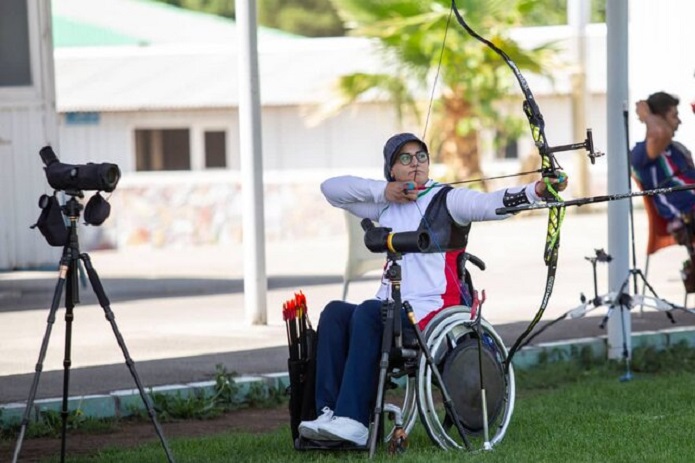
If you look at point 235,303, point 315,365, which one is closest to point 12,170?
point 235,303

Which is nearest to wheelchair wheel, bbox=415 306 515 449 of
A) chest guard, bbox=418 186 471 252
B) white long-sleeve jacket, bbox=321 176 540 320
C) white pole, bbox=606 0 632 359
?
white long-sleeve jacket, bbox=321 176 540 320

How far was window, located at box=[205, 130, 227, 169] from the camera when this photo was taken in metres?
31.0

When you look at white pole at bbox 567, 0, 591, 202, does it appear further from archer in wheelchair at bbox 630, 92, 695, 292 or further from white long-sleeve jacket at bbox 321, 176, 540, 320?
white long-sleeve jacket at bbox 321, 176, 540, 320

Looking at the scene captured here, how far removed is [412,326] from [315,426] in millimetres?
635

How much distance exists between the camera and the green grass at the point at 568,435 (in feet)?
22.3

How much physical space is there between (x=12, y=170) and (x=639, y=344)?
7317 mm

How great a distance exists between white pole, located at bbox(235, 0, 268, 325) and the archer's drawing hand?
14.3ft

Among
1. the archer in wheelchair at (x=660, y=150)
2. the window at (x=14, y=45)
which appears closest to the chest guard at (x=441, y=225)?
the archer in wheelchair at (x=660, y=150)

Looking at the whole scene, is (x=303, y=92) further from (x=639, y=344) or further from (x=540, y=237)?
(x=639, y=344)

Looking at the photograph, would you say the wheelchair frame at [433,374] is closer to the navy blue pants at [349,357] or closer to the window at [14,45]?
the navy blue pants at [349,357]

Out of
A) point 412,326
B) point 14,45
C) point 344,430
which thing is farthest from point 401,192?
point 14,45

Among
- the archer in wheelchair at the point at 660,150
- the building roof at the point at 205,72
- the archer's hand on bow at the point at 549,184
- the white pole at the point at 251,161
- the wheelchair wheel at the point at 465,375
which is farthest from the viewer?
the building roof at the point at 205,72

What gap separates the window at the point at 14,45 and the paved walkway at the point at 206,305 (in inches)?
79.2

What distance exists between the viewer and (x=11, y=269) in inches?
607
